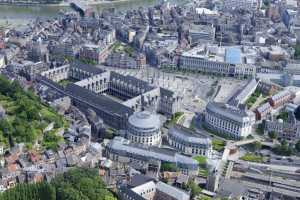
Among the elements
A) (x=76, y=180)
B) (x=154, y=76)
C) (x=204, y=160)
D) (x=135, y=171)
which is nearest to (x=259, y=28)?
(x=154, y=76)

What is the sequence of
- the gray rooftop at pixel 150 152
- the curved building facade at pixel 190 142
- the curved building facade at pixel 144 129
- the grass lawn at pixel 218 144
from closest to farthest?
the gray rooftop at pixel 150 152, the curved building facade at pixel 190 142, the curved building facade at pixel 144 129, the grass lawn at pixel 218 144

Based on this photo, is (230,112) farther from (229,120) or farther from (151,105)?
(151,105)

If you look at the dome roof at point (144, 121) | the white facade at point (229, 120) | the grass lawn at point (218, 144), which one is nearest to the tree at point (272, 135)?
the white facade at point (229, 120)

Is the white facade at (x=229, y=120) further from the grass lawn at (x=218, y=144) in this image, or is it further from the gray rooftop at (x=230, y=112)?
the grass lawn at (x=218, y=144)

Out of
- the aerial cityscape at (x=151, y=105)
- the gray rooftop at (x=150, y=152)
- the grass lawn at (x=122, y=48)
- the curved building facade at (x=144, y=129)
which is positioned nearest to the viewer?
the aerial cityscape at (x=151, y=105)

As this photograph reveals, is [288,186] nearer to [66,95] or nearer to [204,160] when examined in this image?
[204,160]
